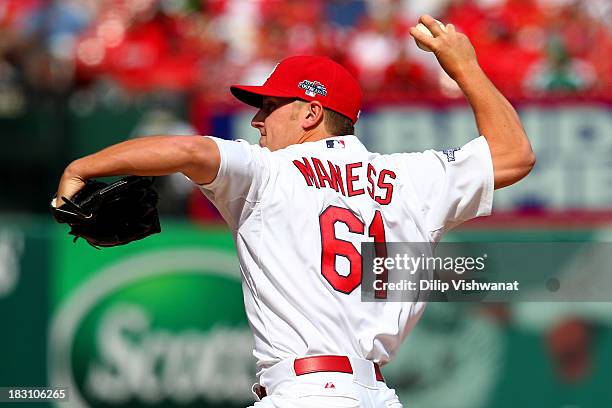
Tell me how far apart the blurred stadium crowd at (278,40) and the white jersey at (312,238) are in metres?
3.76

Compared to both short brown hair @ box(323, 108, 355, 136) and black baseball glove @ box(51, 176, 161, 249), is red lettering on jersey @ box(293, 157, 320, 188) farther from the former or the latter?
black baseball glove @ box(51, 176, 161, 249)

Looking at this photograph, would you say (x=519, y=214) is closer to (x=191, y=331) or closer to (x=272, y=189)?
(x=191, y=331)

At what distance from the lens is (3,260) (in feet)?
20.3

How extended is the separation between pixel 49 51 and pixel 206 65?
115 centimetres

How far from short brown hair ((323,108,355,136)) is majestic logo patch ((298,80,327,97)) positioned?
6 centimetres

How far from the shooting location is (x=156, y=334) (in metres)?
6.10

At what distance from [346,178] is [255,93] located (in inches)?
16.3

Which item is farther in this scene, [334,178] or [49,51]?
[49,51]

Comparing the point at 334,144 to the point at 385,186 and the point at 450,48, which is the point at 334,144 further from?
the point at 450,48

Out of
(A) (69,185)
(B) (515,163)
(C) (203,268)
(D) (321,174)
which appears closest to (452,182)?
(B) (515,163)

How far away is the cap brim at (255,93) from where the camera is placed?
10.2 feet

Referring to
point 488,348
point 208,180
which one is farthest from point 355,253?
point 488,348

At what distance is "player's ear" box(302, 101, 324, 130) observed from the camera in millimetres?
3111
